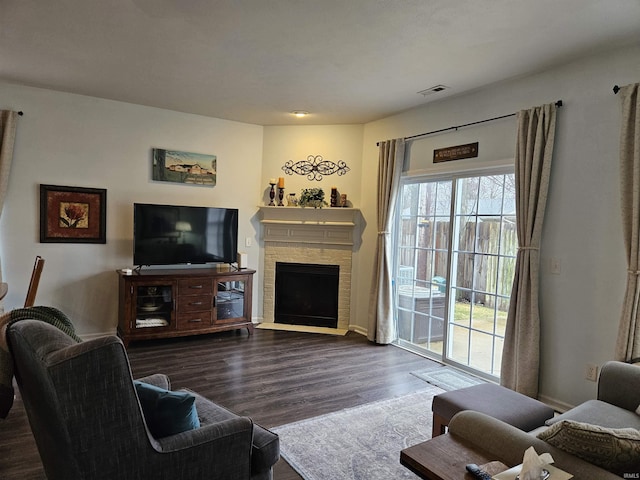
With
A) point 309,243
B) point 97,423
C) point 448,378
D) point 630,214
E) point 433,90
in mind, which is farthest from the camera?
point 309,243

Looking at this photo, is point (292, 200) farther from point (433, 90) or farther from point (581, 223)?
point (581, 223)

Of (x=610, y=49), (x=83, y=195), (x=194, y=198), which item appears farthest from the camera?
(x=194, y=198)

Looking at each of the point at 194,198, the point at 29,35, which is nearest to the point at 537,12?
the point at 29,35

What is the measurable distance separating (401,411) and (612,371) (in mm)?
1452

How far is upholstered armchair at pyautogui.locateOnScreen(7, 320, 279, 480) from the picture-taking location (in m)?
1.28

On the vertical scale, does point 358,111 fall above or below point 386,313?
above

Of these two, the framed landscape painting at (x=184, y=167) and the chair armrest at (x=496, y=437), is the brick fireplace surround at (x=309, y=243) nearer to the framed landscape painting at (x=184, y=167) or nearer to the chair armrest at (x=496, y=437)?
the framed landscape painting at (x=184, y=167)

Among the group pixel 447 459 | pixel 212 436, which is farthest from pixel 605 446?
pixel 212 436

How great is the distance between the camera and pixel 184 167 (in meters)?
5.18

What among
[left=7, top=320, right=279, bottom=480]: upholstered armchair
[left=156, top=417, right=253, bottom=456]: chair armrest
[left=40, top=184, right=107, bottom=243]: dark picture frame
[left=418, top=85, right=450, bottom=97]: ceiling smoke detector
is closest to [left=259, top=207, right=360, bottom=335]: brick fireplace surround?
[left=418, top=85, right=450, bottom=97]: ceiling smoke detector

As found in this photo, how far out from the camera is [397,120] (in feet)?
16.4

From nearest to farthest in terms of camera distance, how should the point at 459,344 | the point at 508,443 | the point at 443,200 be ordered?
the point at 508,443
the point at 459,344
the point at 443,200

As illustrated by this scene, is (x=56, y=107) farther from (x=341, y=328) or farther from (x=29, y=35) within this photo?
(x=341, y=328)

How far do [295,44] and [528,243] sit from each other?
2.52 meters
